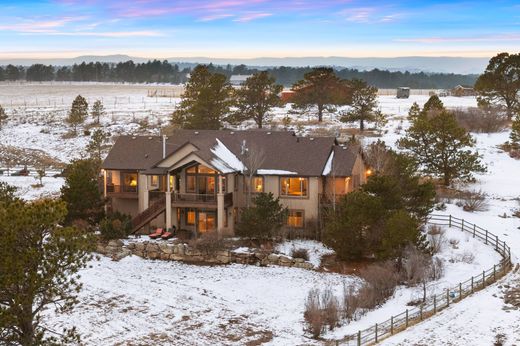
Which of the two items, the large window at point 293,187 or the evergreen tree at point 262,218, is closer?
the evergreen tree at point 262,218

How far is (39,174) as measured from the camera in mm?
61531

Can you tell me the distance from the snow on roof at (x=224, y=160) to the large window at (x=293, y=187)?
3.24m

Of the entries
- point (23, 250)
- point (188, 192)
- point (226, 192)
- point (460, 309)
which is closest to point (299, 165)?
point (226, 192)

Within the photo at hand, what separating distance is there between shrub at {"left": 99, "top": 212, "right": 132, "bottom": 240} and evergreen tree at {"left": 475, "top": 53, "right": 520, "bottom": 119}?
59.3 meters

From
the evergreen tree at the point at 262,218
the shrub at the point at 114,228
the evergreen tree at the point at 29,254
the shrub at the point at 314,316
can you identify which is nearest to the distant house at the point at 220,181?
the shrub at the point at 114,228

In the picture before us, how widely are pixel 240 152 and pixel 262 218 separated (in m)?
8.36

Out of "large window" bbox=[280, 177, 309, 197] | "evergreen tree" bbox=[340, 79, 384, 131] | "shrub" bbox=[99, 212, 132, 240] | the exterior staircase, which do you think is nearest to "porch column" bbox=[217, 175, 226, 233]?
the exterior staircase

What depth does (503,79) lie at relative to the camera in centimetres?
8400

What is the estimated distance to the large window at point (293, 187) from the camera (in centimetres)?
4334

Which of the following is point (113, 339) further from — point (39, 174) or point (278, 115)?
point (278, 115)

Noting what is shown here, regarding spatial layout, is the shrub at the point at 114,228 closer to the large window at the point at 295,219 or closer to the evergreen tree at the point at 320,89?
the large window at the point at 295,219

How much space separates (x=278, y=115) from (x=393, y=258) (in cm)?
6869

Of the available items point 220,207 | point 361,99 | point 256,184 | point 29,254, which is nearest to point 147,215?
point 220,207

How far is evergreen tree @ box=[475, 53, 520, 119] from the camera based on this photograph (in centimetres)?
8254
